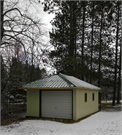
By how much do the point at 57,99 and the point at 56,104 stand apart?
0.37 metres

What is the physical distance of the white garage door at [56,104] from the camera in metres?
11.4

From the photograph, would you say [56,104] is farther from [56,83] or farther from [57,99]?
[56,83]

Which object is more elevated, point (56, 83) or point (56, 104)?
point (56, 83)

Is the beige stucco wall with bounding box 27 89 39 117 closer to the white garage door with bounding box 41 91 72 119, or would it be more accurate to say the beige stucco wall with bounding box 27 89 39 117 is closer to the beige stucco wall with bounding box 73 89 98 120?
the white garage door with bounding box 41 91 72 119

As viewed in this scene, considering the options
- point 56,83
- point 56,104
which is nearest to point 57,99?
point 56,104

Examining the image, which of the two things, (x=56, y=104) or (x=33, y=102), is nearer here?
(x=56, y=104)

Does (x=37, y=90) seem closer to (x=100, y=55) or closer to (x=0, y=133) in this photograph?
(x=0, y=133)

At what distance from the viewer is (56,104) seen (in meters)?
11.8

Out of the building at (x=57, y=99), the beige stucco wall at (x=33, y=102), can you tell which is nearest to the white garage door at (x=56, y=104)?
the building at (x=57, y=99)

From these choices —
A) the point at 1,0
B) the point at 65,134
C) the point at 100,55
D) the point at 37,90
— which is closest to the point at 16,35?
the point at 1,0

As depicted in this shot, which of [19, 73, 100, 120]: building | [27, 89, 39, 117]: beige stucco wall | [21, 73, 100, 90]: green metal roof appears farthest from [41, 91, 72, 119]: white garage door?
[21, 73, 100, 90]: green metal roof

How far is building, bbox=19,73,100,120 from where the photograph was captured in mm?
11203

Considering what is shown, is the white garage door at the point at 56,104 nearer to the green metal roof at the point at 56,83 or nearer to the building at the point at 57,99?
the building at the point at 57,99

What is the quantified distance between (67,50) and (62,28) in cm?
276
